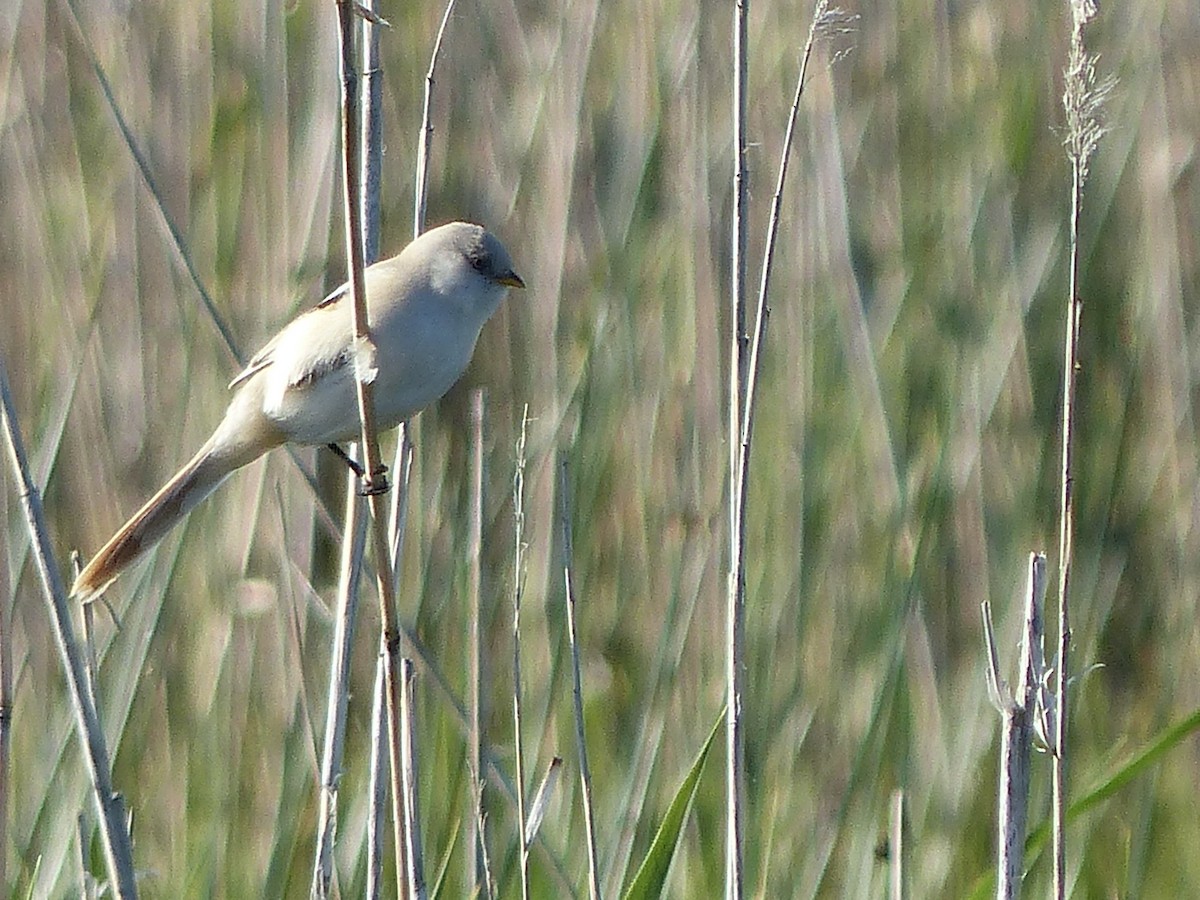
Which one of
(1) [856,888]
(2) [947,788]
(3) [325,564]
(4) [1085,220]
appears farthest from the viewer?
(3) [325,564]

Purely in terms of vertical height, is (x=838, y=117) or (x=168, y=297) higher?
(x=838, y=117)

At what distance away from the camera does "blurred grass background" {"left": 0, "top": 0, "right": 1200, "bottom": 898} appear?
2074 mm

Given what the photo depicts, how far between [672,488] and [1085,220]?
0.81 meters

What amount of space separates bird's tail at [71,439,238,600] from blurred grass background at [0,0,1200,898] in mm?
68

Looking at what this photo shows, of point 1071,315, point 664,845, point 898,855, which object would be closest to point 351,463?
point 664,845

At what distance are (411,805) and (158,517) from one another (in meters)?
0.65

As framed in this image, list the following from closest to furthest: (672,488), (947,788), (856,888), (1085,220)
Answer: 1. (856,888)
2. (947,788)
3. (672,488)
4. (1085,220)

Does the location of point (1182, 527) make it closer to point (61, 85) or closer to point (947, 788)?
point (947, 788)

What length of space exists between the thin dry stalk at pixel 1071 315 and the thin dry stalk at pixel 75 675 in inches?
29.3

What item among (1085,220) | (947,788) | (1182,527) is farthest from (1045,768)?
(1085,220)

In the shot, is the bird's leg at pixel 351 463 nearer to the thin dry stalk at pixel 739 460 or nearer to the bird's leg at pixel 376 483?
the bird's leg at pixel 376 483

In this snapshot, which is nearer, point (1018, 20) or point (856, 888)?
point (856, 888)

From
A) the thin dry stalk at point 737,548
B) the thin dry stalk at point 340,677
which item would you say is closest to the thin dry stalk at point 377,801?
the thin dry stalk at point 340,677

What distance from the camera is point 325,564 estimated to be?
113 inches
